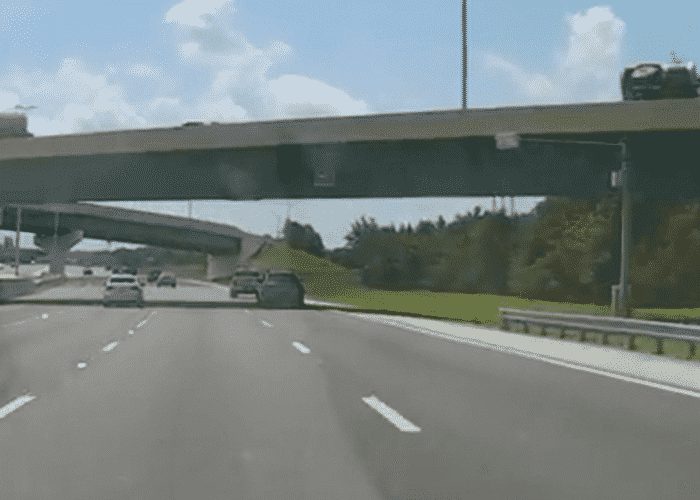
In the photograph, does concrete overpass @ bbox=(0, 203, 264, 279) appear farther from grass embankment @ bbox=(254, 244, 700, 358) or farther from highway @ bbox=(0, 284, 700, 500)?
highway @ bbox=(0, 284, 700, 500)

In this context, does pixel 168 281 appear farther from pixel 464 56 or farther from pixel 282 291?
pixel 464 56

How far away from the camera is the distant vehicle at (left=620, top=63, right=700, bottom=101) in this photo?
38188 millimetres

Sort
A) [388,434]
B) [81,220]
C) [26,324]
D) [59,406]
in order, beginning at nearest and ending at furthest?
1. [388,434]
2. [59,406]
3. [26,324]
4. [81,220]

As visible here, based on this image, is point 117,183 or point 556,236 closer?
point 117,183

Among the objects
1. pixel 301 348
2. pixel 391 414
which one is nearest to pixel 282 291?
pixel 301 348

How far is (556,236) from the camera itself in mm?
80125

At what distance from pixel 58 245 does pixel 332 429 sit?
11094 centimetres

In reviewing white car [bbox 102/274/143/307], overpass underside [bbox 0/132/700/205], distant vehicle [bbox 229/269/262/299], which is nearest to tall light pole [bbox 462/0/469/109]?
overpass underside [bbox 0/132/700/205]

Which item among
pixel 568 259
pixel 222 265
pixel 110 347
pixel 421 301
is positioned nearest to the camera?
pixel 110 347

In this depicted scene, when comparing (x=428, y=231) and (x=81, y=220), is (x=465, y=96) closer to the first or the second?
(x=81, y=220)

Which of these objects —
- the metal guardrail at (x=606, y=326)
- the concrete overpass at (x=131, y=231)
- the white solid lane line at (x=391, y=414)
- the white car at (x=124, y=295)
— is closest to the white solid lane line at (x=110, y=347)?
the white solid lane line at (x=391, y=414)

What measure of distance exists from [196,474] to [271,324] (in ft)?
77.1

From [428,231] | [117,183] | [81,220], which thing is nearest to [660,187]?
[117,183]

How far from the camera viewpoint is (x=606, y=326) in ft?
71.0
